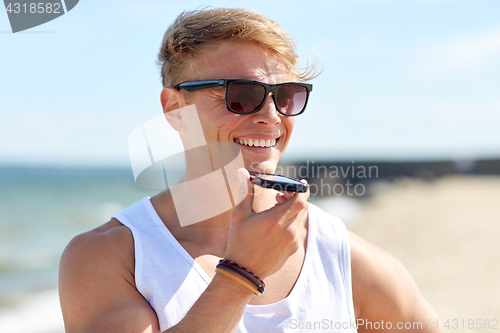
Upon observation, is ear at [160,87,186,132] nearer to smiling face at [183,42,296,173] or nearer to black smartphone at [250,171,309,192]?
smiling face at [183,42,296,173]

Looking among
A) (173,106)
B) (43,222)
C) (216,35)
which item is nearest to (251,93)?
(216,35)

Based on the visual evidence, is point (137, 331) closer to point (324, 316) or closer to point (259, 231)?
point (259, 231)

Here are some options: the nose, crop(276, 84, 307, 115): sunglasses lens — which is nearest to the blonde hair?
crop(276, 84, 307, 115): sunglasses lens

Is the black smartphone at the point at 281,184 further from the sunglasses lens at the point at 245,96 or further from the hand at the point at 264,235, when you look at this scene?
the sunglasses lens at the point at 245,96

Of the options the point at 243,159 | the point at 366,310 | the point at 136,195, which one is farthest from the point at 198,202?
the point at 136,195

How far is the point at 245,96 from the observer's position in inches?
82.0

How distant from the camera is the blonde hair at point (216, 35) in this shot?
2102 millimetres

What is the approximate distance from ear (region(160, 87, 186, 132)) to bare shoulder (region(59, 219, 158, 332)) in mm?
716

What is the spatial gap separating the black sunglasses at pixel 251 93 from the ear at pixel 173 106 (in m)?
0.12

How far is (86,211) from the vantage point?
2147cm

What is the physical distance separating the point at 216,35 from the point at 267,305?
135 centimetres

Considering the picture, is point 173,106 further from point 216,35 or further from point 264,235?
point 264,235

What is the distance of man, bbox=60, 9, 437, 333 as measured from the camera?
1586 mm

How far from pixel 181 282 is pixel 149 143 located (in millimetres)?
924
